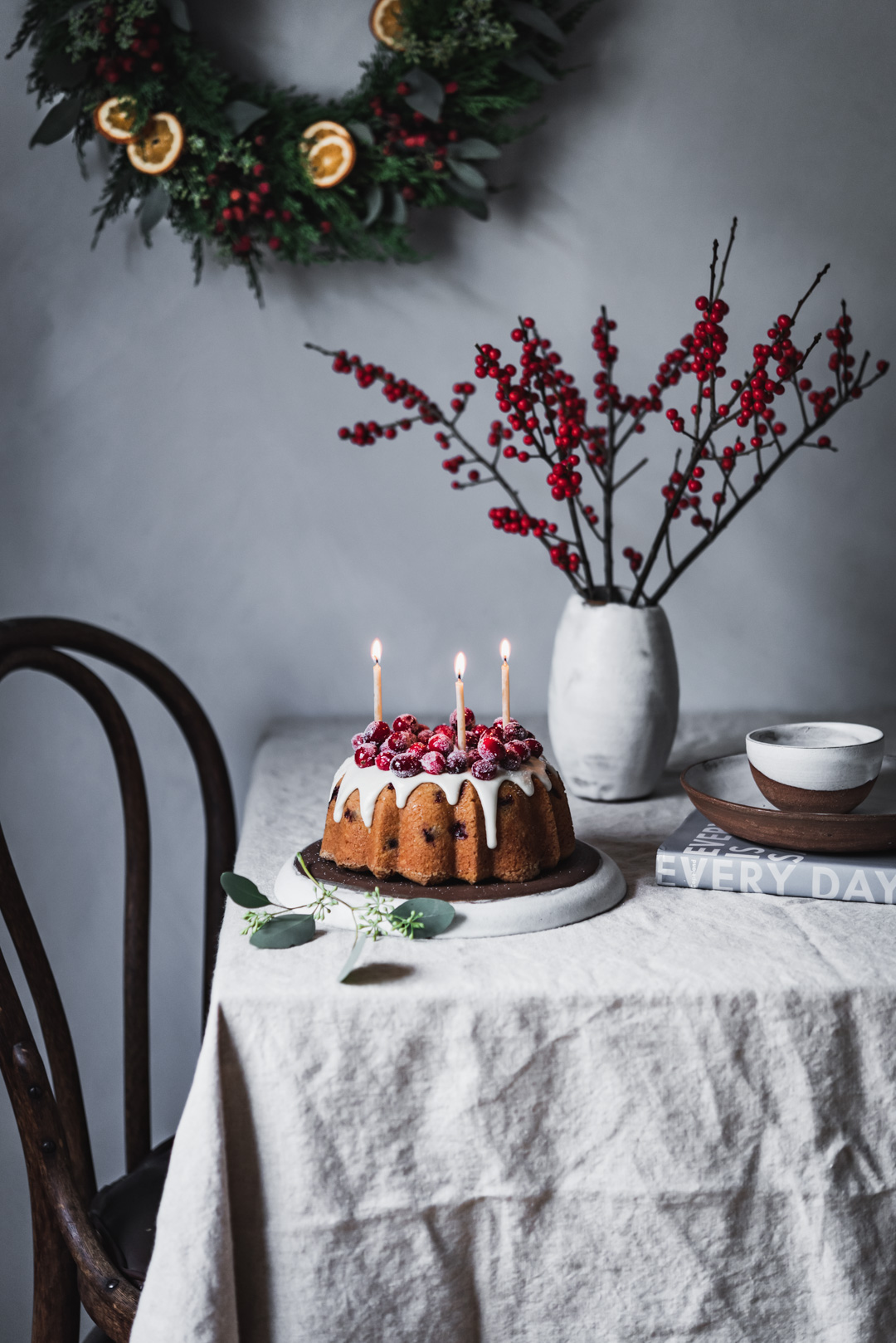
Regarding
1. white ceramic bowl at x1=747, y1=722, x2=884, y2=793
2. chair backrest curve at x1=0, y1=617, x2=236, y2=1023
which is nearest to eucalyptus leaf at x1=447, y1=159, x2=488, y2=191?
chair backrest curve at x1=0, y1=617, x2=236, y2=1023

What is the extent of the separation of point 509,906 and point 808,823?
0.78ft

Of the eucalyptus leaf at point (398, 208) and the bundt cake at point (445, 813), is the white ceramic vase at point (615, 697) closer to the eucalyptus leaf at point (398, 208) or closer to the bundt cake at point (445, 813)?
the bundt cake at point (445, 813)

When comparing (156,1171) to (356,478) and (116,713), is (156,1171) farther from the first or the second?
(356,478)

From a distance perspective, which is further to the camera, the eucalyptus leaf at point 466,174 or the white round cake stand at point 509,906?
the eucalyptus leaf at point 466,174

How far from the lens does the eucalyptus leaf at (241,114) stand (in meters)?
1.17

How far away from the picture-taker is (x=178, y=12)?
1132mm

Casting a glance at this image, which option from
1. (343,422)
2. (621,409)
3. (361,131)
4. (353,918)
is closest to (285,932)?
(353,918)

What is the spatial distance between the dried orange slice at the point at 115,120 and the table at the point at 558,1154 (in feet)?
3.11

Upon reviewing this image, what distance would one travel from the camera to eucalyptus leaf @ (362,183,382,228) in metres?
1.20

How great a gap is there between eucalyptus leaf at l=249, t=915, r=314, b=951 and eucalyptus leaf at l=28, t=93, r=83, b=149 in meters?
0.93

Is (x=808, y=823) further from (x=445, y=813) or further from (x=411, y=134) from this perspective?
(x=411, y=134)

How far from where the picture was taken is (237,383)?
4.33 ft

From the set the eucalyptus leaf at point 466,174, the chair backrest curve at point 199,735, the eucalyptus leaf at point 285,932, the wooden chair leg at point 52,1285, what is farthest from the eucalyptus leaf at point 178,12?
the wooden chair leg at point 52,1285

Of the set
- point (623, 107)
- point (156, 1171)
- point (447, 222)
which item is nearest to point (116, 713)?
point (156, 1171)
